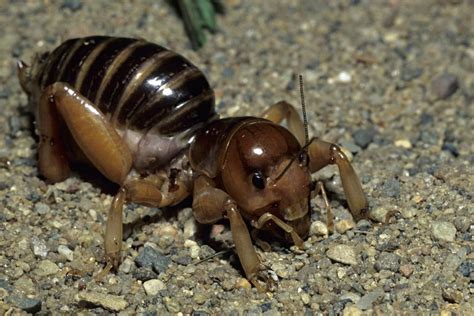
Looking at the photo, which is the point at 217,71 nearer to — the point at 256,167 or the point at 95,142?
the point at 95,142

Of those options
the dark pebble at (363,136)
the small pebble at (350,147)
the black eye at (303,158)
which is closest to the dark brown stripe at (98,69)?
the black eye at (303,158)

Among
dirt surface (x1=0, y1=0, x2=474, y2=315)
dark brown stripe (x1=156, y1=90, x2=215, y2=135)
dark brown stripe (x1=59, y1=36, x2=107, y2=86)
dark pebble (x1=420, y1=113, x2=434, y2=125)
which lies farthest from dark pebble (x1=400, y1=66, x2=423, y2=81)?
dark brown stripe (x1=59, y1=36, x2=107, y2=86)

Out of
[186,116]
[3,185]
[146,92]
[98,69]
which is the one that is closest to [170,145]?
[186,116]

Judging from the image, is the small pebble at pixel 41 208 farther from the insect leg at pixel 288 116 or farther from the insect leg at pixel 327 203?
the insect leg at pixel 327 203

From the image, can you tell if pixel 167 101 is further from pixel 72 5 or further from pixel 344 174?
pixel 72 5

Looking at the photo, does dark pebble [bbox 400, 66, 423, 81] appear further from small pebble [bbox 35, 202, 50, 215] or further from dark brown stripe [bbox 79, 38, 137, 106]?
small pebble [bbox 35, 202, 50, 215]
